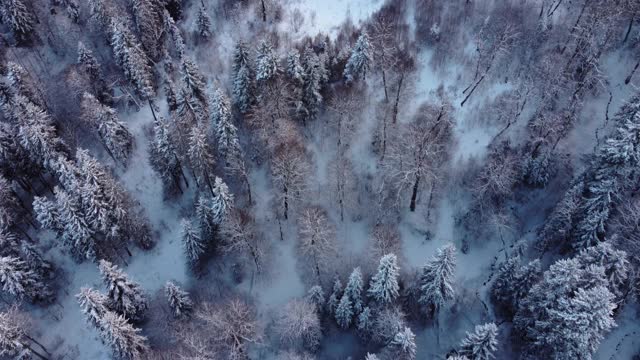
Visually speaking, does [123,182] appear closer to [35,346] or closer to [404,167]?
[35,346]

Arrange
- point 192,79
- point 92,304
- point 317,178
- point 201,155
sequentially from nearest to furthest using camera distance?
point 92,304
point 201,155
point 192,79
point 317,178

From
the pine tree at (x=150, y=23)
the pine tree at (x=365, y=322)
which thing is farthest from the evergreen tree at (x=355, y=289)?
the pine tree at (x=150, y=23)

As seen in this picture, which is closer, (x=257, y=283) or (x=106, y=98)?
(x=257, y=283)

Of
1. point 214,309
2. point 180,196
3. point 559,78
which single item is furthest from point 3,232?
point 559,78

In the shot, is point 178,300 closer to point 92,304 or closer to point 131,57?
point 92,304

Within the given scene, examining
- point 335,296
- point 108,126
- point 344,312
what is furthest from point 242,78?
point 344,312

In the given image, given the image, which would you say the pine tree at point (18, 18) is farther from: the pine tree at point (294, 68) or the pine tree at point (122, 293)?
the pine tree at point (122, 293)
